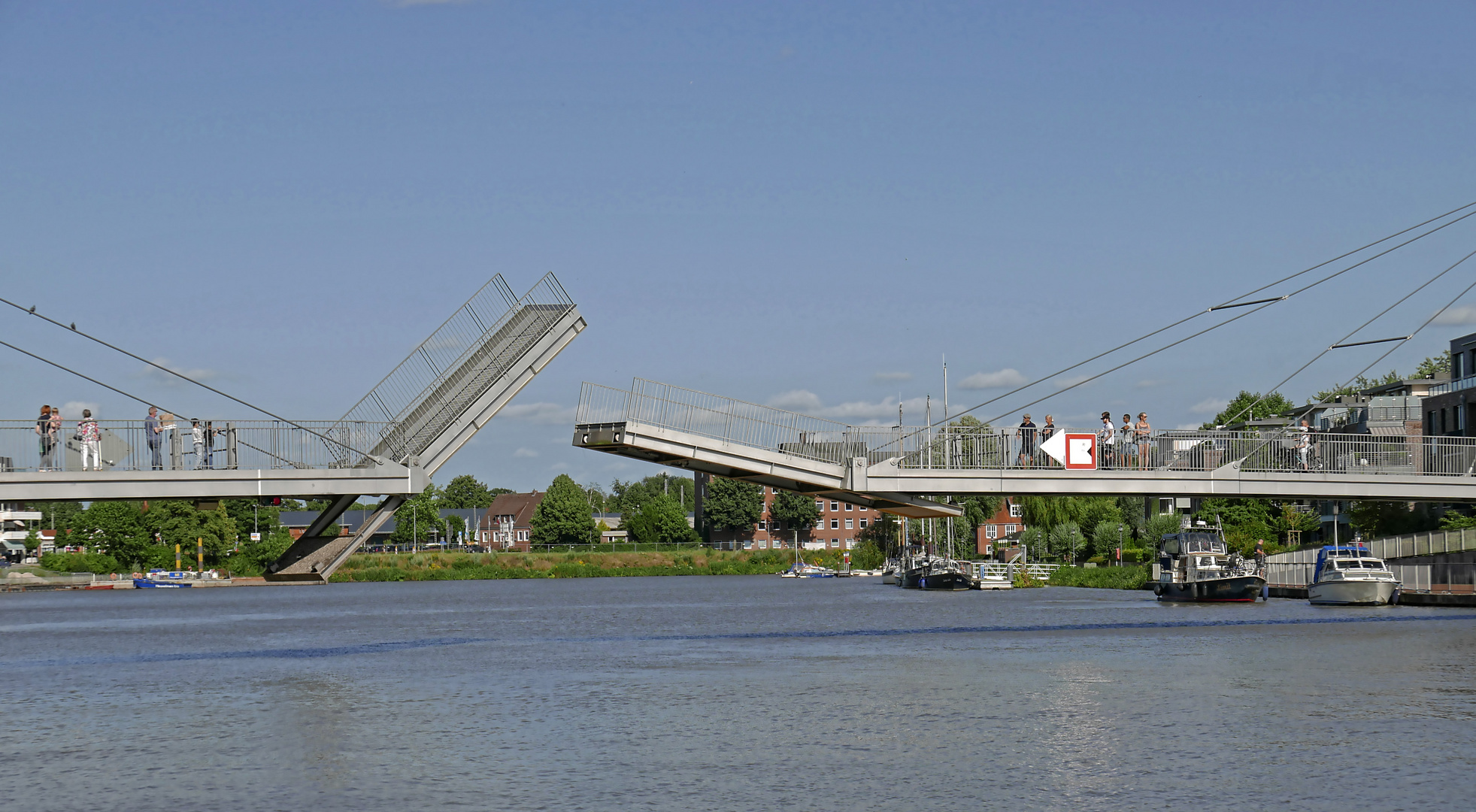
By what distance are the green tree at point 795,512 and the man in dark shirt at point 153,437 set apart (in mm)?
109801

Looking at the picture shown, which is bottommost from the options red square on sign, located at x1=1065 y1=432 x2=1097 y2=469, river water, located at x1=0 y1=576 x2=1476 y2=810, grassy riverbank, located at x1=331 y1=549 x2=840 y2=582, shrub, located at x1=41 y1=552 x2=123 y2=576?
grassy riverbank, located at x1=331 y1=549 x2=840 y2=582

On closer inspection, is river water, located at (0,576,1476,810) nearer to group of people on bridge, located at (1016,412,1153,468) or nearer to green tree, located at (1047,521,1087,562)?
group of people on bridge, located at (1016,412,1153,468)

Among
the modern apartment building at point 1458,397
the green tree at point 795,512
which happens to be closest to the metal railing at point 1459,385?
the modern apartment building at point 1458,397

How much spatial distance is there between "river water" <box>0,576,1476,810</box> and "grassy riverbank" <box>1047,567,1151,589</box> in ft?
84.0

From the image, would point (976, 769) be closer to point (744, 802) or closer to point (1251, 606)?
point (744, 802)

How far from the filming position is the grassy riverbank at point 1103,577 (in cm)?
6869

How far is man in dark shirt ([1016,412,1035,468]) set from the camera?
105ft

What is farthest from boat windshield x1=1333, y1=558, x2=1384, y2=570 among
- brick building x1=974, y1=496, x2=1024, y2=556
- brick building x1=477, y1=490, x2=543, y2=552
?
brick building x1=477, y1=490, x2=543, y2=552

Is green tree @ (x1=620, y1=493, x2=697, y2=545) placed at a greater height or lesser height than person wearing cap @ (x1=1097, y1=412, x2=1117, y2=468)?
lesser

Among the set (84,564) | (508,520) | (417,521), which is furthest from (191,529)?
(508,520)

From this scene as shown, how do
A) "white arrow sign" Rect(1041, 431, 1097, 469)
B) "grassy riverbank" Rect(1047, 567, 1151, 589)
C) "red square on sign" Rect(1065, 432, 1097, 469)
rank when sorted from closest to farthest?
1. "white arrow sign" Rect(1041, 431, 1097, 469)
2. "red square on sign" Rect(1065, 432, 1097, 469)
3. "grassy riverbank" Rect(1047, 567, 1151, 589)

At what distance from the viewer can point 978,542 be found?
118 meters

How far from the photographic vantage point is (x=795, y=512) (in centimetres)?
14312

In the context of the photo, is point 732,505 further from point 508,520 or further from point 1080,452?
point 1080,452
